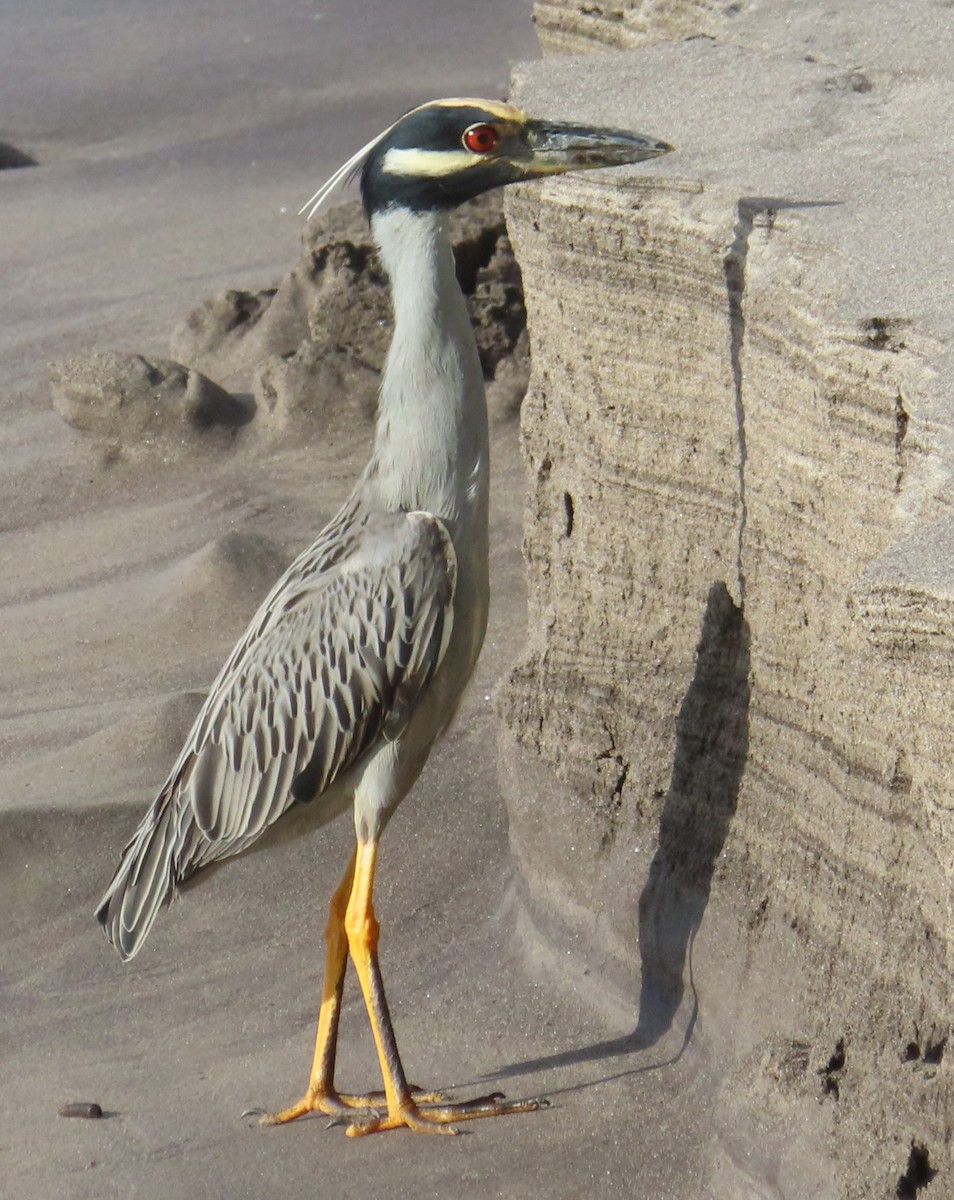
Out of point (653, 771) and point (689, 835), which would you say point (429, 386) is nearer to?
point (653, 771)

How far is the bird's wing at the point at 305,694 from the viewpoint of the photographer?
12.2 ft

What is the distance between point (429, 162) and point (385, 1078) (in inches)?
77.9

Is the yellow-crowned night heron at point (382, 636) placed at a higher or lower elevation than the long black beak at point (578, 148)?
lower

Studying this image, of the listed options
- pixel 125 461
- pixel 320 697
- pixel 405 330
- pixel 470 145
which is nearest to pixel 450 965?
pixel 320 697

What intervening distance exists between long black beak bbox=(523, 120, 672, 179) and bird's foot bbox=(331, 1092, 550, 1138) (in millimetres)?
2006

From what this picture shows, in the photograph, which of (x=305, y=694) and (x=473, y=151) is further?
(x=305, y=694)

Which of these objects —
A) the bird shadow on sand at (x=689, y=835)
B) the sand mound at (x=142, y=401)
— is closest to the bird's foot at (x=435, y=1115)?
the bird shadow on sand at (x=689, y=835)

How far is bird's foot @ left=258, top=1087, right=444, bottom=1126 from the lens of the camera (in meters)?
3.87

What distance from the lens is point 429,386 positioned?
3.63 m

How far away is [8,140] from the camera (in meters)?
11.8

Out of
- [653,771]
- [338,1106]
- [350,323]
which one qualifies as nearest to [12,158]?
[350,323]

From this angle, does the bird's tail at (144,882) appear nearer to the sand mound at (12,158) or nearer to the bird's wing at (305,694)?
the bird's wing at (305,694)

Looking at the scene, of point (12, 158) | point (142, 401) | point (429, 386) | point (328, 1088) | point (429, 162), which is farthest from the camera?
point (12, 158)

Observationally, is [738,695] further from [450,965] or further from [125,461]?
[125,461]
